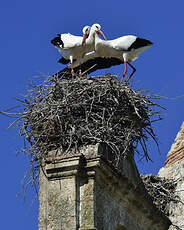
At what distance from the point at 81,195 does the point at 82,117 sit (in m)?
0.92

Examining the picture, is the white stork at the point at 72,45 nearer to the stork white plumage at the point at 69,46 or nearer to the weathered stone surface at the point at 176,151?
the stork white plumage at the point at 69,46

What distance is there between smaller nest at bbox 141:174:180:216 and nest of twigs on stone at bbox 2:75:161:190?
1.34 meters

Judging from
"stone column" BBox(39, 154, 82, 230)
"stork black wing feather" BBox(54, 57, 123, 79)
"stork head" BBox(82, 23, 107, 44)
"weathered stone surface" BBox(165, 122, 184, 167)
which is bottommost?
"stone column" BBox(39, 154, 82, 230)

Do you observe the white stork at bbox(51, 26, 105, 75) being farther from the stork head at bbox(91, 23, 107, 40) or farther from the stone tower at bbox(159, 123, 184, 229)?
the stone tower at bbox(159, 123, 184, 229)

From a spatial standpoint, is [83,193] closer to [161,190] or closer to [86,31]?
[161,190]

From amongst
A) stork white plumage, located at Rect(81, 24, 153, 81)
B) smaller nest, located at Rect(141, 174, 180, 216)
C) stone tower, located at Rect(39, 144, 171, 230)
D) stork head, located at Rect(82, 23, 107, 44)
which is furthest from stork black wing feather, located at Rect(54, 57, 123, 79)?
stone tower, located at Rect(39, 144, 171, 230)

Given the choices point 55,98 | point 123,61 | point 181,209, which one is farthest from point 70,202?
point 123,61

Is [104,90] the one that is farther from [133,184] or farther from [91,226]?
[91,226]

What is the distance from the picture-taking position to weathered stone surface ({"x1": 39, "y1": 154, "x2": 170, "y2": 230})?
6.70m

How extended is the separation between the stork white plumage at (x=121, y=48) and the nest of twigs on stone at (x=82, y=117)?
136 cm

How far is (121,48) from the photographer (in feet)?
30.4

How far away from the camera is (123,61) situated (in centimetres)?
973

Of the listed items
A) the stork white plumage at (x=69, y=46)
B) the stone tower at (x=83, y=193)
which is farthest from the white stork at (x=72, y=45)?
the stone tower at (x=83, y=193)

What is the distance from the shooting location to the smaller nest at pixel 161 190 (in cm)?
917
